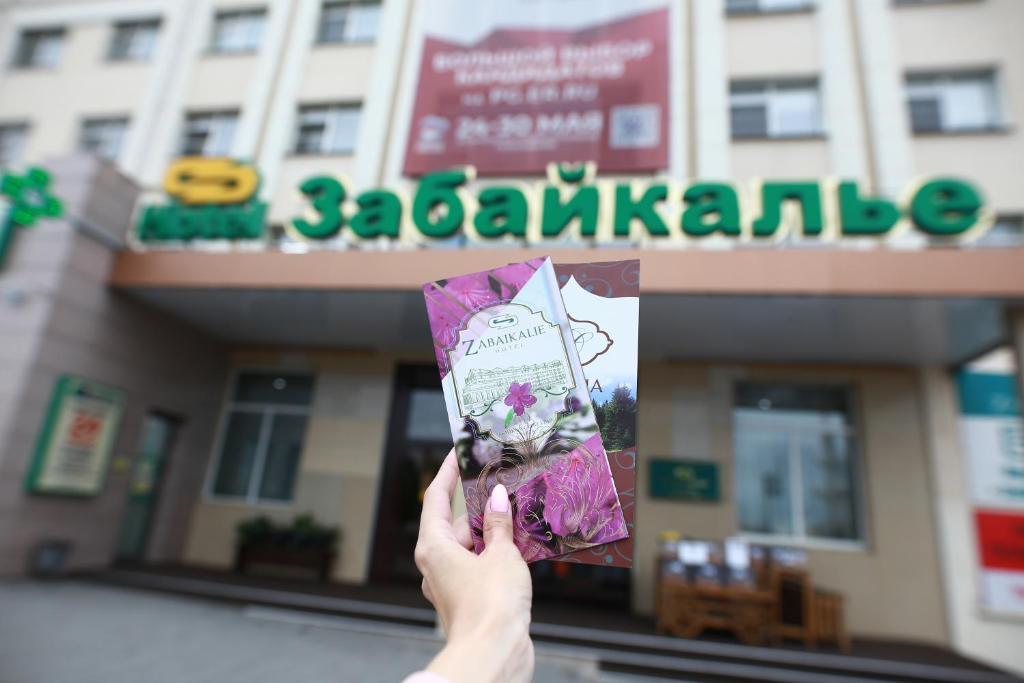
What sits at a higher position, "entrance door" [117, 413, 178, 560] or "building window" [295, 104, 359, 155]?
"building window" [295, 104, 359, 155]

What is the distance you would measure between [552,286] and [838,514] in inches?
322

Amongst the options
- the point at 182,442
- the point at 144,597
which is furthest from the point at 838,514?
the point at 182,442

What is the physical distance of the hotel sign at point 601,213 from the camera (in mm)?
6375

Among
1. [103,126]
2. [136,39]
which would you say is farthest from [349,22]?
[103,126]

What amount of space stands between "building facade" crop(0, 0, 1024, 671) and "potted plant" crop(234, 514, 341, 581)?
0.88ft

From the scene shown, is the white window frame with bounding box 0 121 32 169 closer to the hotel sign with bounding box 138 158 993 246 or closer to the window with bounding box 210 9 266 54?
the window with bounding box 210 9 266 54

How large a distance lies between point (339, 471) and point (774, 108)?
8.82 meters

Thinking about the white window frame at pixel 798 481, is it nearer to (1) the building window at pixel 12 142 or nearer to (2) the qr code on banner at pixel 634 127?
(2) the qr code on banner at pixel 634 127

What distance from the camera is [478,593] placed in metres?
1.00

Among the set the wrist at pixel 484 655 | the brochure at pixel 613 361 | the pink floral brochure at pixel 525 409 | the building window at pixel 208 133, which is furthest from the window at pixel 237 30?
the wrist at pixel 484 655

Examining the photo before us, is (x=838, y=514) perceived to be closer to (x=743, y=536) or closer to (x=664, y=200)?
(x=743, y=536)

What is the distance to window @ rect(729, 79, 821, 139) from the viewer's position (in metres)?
9.04

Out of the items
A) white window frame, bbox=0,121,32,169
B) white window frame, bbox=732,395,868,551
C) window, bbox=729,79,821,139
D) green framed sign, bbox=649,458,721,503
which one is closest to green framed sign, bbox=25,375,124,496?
white window frame, bbox=0,121,32,169

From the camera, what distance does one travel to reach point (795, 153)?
344 inches
